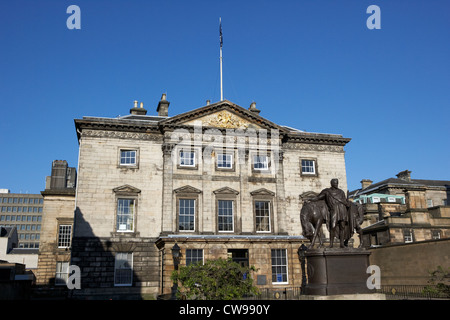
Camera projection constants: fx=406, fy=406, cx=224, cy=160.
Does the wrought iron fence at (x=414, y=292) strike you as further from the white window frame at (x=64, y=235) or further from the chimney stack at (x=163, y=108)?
the white window frame at (x=64, y=235)

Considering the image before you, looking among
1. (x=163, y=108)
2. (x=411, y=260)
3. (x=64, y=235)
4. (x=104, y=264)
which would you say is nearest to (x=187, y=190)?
(x=104, y=264)

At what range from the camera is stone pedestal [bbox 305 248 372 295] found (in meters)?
13.2

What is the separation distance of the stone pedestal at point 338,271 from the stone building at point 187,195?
55.4ft

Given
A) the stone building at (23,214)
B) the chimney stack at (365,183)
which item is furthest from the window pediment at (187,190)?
the stone building at (23,214)

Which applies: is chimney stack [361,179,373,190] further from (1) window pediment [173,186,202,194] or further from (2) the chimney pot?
(1) window pediment [173,186,202,194]

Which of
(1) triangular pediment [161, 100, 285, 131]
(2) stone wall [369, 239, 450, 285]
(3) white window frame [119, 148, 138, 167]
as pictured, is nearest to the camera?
(2) stone wall [369, 239, 450, 285]

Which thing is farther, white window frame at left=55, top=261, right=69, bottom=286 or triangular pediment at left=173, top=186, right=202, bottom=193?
white window frame at left=55, top=261, right=69, bottom=286

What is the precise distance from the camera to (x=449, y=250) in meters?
27.9

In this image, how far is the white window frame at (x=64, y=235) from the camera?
37188 mm

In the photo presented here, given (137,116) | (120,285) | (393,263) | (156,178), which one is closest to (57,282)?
(120,285)

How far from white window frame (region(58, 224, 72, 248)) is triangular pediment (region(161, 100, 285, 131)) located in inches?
564

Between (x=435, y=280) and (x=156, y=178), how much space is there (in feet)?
71.9

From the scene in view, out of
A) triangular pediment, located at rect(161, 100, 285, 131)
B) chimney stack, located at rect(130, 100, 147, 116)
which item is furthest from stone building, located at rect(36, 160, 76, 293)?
triangular pediment, located at rect(161, 100, 285, 131)

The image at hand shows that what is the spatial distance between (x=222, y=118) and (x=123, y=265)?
1426cm
